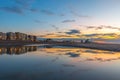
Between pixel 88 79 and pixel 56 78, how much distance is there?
2211 millimetres

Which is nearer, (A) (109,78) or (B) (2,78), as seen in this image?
(B) (2,78)

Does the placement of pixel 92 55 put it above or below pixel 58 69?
above

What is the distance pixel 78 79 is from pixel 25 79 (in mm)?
3610

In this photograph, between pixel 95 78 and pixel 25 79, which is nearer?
pixel 25 79

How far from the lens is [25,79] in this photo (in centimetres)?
→ 1484

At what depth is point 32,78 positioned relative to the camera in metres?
15.3

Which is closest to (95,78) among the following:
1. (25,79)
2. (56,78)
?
(56,78)

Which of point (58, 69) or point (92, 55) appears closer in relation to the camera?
point (58, 69)

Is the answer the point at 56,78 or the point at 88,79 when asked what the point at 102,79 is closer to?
the point at 88,79

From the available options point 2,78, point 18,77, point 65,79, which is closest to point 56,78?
point 65,79

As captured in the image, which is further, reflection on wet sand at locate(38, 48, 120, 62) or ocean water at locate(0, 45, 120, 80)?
reflection on wet sand at locate(38, 48, 120, 62)

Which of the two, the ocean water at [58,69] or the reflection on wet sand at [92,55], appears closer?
the ocean water at [58,69]

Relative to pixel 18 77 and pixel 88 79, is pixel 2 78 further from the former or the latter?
pixel 88 79

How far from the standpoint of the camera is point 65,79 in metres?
15.3
